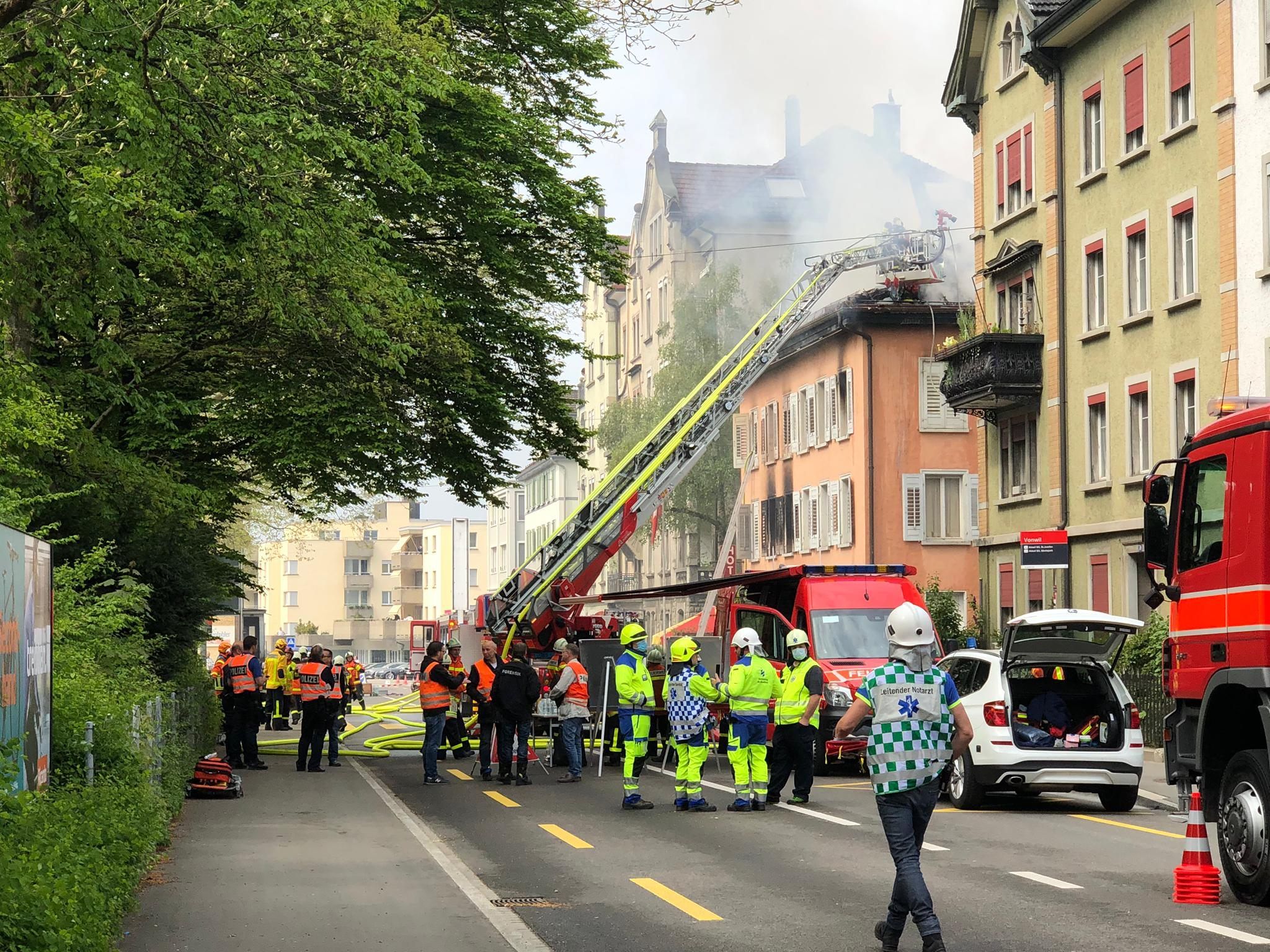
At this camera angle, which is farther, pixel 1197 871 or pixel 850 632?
pixel 850 632

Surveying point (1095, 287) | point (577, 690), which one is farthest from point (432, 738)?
point (1095, 287)

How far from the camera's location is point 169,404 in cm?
2100

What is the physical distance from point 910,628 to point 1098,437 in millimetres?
26122

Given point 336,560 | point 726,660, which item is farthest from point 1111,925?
point 336,560

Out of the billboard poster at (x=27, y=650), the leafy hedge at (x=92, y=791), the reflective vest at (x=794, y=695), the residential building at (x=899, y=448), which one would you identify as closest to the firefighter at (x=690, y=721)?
the reflective vest at (x=794, y=695)

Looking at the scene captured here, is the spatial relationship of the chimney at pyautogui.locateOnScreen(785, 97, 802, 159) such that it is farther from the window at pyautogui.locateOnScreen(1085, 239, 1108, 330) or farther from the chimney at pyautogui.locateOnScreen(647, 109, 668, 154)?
the window at pyautogui.locateOnScreen(1085, 239, 1108, 330)

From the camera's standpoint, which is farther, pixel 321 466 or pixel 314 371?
pixel 321 466

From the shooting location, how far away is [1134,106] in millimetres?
32438

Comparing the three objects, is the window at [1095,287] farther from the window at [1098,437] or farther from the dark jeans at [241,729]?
the dark jeans at [241,729]

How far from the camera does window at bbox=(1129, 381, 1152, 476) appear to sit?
3209cm

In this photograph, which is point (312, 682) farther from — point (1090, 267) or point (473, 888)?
point (1090, 267)

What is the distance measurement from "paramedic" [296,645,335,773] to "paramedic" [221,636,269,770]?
0.65 m

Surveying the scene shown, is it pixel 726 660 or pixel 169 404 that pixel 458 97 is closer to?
pixel 169 404

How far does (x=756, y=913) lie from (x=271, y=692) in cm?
2887
